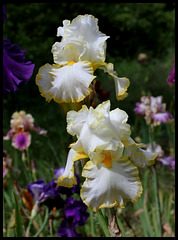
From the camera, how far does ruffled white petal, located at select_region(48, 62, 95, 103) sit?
2.17ft

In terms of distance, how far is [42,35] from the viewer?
4.24 m

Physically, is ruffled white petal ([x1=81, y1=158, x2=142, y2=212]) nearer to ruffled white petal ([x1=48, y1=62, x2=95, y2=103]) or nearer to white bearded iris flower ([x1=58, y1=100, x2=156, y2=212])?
white bearded iris flower ([x1=58, y1=100, x2=156, y2=212])

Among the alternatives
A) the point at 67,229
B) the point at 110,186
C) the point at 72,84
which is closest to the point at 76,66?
the point at 72,84

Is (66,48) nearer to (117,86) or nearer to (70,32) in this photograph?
(70,32)

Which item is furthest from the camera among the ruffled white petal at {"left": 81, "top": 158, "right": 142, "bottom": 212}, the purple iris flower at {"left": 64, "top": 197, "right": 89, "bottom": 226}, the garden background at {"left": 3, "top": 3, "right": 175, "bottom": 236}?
the garden background at {"left": 3, "top": 3, "right": 175, "bottom": 236}

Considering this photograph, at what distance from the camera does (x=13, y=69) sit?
0.77m

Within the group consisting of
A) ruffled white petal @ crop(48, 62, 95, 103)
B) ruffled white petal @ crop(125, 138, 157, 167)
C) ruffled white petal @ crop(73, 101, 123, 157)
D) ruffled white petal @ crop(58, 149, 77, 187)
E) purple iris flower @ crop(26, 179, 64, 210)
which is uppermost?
ruffled white petal @ crop(48, 62, 95, 103)

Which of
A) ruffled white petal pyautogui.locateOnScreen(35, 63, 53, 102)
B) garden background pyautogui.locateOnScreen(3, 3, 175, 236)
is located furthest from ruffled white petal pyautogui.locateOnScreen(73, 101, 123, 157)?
garden background pyautogui.locateOnScreen(3, 3, 175, 236)

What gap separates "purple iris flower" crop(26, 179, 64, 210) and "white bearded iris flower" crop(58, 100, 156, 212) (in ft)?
1.97

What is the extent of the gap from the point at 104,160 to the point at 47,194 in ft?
2.22

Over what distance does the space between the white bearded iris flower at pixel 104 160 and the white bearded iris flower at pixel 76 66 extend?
0.06 meters

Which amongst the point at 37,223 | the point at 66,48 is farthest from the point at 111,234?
the point at 37,223

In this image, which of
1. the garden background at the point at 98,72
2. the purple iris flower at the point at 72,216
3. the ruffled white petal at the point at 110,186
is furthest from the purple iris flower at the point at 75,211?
the ruffled white petal at the point at 110,186

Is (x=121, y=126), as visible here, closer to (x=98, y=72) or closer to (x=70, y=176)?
(x=70, y=176)
